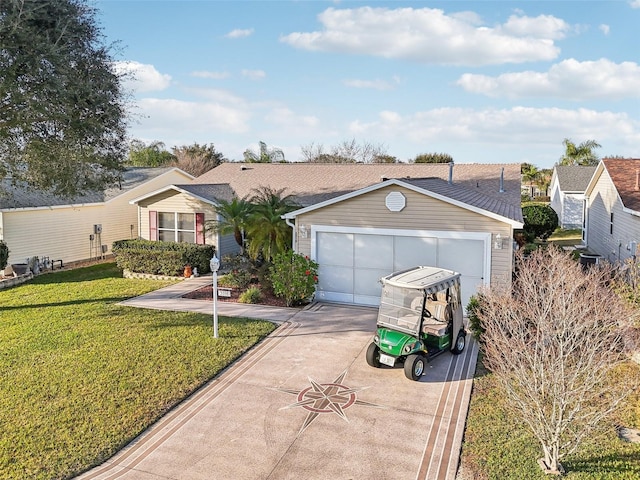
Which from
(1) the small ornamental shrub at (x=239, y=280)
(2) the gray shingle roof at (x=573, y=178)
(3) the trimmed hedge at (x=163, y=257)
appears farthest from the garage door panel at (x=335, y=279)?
(2) the gray shingle roof at (x=573, y=178)

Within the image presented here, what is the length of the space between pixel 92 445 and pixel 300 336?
5.72 metres

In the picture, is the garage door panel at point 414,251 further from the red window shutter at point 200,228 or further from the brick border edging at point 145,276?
the red window shutter at point 200,228

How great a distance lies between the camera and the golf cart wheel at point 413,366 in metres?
8.94

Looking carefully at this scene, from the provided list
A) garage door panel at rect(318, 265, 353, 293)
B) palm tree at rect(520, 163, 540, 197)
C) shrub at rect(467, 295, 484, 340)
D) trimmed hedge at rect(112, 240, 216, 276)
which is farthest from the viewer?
palm tree at rect(520, 163, 540, 197)

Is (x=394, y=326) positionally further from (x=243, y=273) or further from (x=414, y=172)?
(x=414, y=172)

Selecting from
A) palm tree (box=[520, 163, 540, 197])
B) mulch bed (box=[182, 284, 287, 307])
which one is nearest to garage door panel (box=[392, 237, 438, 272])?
mulch bed (box=[182, 284, 287, 307])

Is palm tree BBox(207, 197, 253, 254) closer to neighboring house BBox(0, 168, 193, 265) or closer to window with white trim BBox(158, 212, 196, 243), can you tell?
window with white trim BBox(158, 212, 196, 243)

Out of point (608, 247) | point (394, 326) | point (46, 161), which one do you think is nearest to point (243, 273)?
point (46, 161)

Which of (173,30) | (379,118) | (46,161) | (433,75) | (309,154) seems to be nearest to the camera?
(46,161)

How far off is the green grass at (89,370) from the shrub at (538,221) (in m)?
16.6

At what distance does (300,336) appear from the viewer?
1174 cm

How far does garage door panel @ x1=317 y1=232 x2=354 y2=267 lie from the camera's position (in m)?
14.8

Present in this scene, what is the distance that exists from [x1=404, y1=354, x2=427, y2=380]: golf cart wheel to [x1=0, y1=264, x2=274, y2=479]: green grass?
380cm

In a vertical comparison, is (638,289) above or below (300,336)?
above
